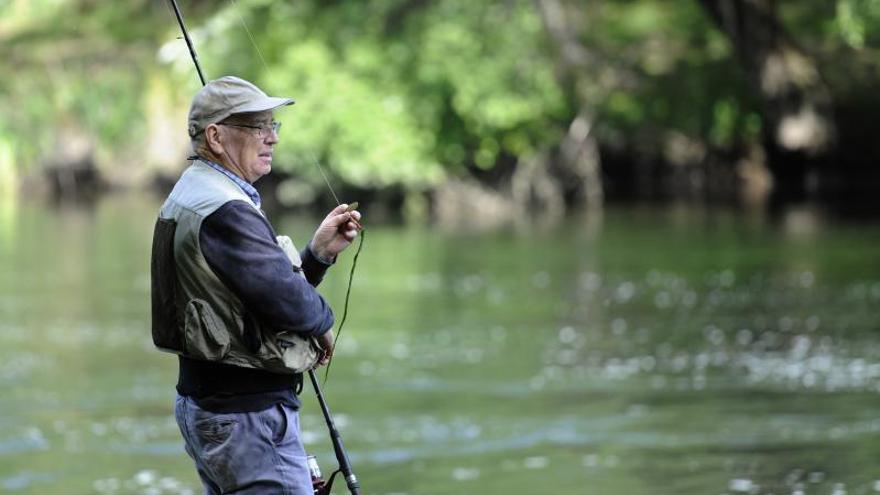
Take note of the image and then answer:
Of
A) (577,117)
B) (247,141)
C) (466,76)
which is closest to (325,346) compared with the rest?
(247,141)

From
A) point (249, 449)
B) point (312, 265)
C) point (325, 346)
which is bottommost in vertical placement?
point (249, 449)

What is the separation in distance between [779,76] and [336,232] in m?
35.6

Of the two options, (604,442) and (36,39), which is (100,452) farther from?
(36,39)

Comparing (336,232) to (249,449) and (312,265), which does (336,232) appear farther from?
(249,449)

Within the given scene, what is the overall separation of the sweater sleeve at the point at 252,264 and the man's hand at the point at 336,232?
34cm

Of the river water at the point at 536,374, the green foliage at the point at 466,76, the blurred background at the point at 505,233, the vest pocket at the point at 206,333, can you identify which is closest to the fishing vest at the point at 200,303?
the vest pocket at the point at 206,333

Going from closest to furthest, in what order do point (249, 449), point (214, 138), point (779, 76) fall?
point (249, 449) < point (214, 138) < point (779, 76)

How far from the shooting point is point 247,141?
5914mm

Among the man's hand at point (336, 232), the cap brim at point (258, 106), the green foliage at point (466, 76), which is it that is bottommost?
the man's hand at point (336, 232)

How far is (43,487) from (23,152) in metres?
2.54

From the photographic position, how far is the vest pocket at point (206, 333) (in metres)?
5.66

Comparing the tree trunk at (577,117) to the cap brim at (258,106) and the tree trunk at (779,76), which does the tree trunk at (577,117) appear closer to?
the tree trunk at (779,76)

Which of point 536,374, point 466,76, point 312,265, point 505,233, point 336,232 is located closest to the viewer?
point 336,232

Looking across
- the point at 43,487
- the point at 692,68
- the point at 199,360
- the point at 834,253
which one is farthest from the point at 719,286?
the point at 692,68
